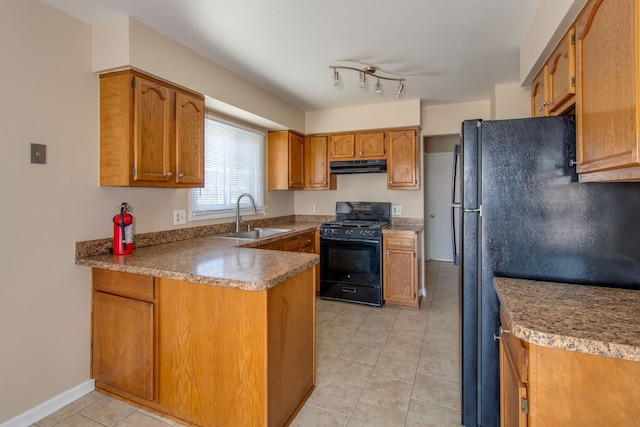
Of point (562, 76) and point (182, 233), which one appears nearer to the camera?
point (562, 76)

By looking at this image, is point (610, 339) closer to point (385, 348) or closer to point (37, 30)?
point (385, 348)

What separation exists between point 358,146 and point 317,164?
61cm

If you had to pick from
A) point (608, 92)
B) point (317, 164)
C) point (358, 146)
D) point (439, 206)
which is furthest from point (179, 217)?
point (439, 206)

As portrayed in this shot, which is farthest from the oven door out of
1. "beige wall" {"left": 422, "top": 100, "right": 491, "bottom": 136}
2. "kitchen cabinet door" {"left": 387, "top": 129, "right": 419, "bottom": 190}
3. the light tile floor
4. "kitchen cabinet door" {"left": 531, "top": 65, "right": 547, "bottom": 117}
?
"kitchen cabinet door" {"left": 531, "top": 65, "right": 547, "bottom": 117}

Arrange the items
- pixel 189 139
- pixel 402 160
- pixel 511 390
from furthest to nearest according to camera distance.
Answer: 1. pixel 402 160
2. pixel 189 139
3. pixel 511 390

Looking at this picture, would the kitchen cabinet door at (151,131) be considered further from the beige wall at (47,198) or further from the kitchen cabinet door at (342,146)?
the kitchen cabinet door at (342,146)

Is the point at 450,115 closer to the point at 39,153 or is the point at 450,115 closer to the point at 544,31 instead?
the point at 544,31

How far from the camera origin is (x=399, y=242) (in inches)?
138

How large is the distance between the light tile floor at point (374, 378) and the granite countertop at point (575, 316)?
1.01m

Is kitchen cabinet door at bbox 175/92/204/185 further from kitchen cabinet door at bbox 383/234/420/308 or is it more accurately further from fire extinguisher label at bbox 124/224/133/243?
kitchen cabinet door at bbox 383/234/420/308

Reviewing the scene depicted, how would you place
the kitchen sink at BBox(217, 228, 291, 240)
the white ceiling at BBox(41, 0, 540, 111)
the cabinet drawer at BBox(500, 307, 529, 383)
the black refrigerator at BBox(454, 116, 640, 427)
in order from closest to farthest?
the cabinet drawer at BBox(500, 307, 529, 383) → the black refrigerator at BBox(454, 116, 640, 427) → the white ceiling at BBox(41, 0, 540, 111) → the kitchen sink at BBox(217, 228, 291, 240)

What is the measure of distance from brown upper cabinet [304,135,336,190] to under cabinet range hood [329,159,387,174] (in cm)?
12

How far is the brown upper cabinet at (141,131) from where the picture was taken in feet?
6.44

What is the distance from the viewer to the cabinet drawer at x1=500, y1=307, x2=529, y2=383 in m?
0.96
